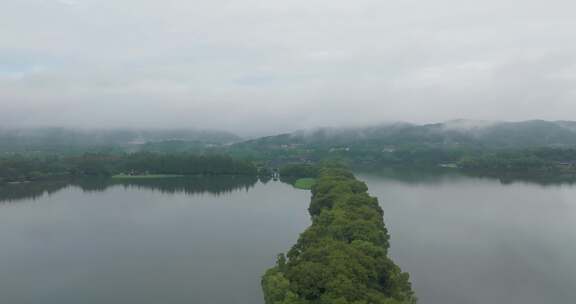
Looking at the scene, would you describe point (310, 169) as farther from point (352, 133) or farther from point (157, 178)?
point (352, 133)

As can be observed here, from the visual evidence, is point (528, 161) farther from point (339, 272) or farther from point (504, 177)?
point (339, 272)

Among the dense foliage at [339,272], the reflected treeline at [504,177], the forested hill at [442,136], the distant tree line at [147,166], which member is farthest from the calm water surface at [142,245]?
the forested hill at [442,136]

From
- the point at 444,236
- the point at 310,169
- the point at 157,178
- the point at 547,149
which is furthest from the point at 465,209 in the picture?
the point at 547,149

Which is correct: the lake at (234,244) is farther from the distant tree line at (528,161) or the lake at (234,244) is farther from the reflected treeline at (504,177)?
the distant tree line at (528,161)

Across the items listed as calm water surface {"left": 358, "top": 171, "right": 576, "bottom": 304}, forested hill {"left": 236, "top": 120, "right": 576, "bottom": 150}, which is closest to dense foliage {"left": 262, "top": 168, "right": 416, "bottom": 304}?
calm water surface {"left": 358, "top": 171, "right": 576, "bottom": 304}

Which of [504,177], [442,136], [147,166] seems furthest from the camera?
[442,136]

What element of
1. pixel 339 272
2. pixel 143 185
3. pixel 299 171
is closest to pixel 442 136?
pixel 299 171
